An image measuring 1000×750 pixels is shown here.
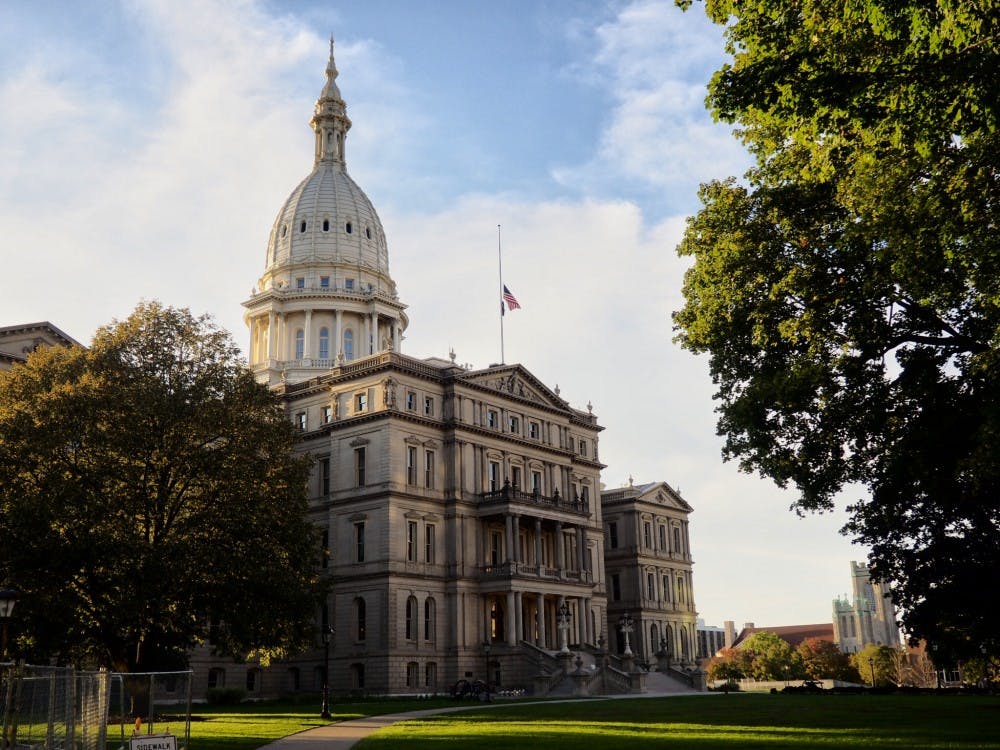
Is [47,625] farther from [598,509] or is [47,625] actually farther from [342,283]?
[342,283]

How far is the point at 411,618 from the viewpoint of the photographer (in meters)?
64.4

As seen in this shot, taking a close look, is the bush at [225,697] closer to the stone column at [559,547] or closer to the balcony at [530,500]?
the balcony at [530,500]

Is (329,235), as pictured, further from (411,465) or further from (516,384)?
(411,465)

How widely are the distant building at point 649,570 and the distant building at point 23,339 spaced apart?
51329mm

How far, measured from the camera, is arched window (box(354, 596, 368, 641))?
6444 cm

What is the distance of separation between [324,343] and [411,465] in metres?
30.9

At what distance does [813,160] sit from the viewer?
75.8 ft

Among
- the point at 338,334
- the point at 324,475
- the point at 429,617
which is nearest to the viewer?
the point at 429,617

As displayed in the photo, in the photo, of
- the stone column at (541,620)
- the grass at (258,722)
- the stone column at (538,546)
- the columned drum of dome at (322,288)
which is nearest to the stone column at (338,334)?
the columned drum of dome at (322,288)

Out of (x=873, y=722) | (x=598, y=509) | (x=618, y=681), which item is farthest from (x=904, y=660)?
(x=873, y=722)

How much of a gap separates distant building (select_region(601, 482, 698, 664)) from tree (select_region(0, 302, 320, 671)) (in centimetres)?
5152

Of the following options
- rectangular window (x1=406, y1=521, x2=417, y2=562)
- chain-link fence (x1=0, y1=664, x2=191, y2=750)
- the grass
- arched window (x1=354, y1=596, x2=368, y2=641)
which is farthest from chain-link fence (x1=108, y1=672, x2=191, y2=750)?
rectangular window (x1=406, y1=521, x2=417, y2=562)

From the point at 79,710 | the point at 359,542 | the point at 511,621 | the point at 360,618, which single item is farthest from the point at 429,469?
the point at 79,710

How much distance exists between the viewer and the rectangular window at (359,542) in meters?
65.8
